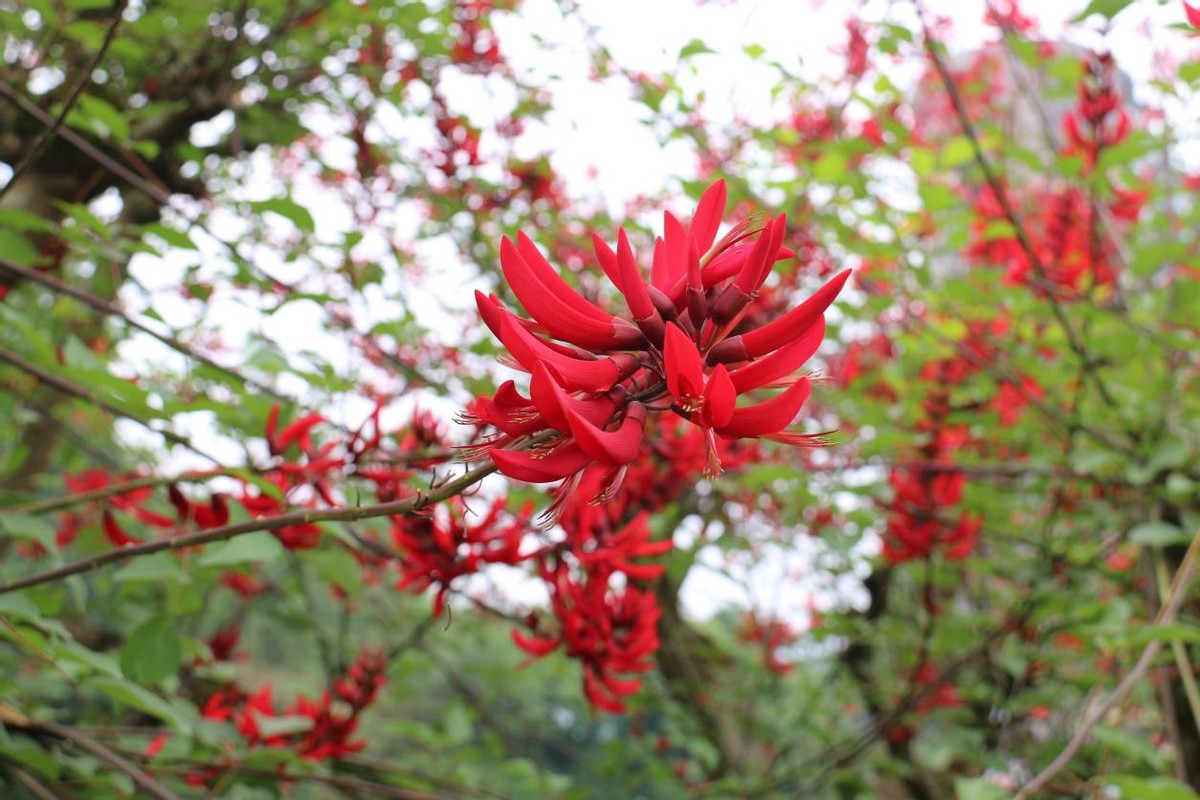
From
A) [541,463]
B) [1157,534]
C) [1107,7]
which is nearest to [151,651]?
[541,463]

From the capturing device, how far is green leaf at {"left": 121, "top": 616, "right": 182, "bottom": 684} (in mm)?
1146

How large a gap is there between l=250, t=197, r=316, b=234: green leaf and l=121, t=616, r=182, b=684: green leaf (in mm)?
606

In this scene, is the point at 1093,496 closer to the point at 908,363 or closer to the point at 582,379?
the point at 908,363

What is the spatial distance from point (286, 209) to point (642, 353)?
35.1 inches

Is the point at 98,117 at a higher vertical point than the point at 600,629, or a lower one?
higher

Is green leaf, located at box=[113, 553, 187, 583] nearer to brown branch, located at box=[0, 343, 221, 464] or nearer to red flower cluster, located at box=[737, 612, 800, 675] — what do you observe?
brown branch, located at box=[0, 343, 221, 464]

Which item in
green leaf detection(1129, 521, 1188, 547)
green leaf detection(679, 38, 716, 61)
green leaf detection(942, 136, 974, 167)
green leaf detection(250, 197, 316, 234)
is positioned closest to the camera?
green leaf detection(250, 197, 316, 234)

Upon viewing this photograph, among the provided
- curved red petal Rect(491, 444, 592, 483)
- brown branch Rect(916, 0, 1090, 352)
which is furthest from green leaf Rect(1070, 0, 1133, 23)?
curved red petal Rect(491, 444, 592, 483)

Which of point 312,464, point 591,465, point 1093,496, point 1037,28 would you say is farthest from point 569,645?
point 1037,28

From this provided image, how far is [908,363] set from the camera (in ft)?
9.78

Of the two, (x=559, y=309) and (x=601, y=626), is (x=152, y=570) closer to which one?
(x=601, y=626)

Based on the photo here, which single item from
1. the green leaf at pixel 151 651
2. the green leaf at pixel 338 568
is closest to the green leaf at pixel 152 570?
the green leaf at pixel 151 651

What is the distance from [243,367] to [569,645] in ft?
2.23

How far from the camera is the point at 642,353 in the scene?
0.66 meters
